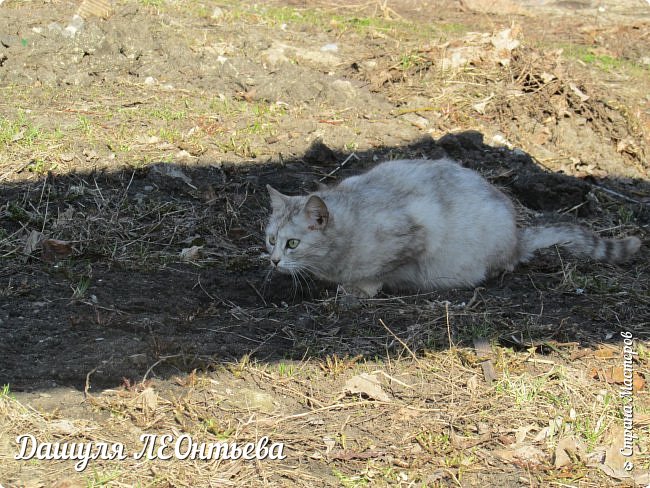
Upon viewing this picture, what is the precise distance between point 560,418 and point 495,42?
561 centimetres

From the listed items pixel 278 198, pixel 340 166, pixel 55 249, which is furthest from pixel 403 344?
pixel 340 166

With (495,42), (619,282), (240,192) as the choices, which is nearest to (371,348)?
(619,282)

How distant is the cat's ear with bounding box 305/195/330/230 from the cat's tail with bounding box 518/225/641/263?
60.1 inches

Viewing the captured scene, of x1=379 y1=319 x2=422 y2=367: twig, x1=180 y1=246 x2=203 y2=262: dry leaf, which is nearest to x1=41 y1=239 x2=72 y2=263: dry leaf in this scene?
x1=180 y1=246 x2=203 y2=262: dry leaf

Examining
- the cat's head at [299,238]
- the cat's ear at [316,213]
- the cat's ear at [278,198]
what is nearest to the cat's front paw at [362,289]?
the cat's head at [299,238]

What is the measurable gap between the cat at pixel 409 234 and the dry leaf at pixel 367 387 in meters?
1.30

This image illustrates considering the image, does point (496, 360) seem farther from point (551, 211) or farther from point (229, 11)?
point (229, 11)

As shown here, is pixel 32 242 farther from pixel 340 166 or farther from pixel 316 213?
pixel 340 166

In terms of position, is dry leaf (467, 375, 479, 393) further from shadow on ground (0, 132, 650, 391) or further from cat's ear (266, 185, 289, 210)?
cat's ear (266, 185, 289, 210)

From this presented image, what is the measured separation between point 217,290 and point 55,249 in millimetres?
1174

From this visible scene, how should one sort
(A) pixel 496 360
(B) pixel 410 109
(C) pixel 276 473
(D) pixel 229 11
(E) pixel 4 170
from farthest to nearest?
1. (D) pixel 229 11
2. (B) pixel 410 109
3. (E) pixel 4 170
4. (A) pixel 496 360
5. (C) pixel 276 473

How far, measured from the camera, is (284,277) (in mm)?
5191

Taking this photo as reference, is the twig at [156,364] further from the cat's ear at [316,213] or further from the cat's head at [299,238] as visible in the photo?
the cat's ear at [316,213]

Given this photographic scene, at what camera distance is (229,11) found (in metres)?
9.55
